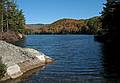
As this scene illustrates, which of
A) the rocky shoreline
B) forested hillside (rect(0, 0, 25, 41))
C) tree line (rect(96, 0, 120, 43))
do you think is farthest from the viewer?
forested hillside (rect(0, 0, 25, 41))

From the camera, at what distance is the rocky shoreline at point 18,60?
28.5 m

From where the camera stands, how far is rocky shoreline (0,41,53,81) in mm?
28469

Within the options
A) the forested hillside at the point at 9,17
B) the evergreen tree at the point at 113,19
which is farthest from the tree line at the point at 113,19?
the forested hillside at the point at 9,17

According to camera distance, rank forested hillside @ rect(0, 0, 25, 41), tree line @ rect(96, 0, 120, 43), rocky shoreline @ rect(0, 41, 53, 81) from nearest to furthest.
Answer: rocky shoreline @ rect(0, 41, 53, 81) → tree line @ rect(96, 0, 120, 43) → forested hillside @ rect(0, 0, 25, 41)

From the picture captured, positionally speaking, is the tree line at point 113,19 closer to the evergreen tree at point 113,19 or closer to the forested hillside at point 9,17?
the evergreen tree at point 113,19

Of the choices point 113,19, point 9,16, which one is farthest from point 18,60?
point 9,16

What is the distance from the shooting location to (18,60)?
32250mm

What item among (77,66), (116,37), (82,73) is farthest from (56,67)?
(116,37)

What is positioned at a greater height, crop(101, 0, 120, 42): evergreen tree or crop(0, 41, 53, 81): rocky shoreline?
crop(101, 0, 120, 42): evergreen tree

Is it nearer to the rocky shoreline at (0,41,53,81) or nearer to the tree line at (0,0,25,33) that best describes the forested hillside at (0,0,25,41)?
the tree line at (0,0,25,33)

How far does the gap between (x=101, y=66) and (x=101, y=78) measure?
24.9 feet

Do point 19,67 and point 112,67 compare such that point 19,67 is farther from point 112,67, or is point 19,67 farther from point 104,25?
point 104,25

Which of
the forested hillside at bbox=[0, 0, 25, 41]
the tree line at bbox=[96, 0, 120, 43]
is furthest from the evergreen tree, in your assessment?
the forested hillside at bbox=[0, 0, 25, 41]

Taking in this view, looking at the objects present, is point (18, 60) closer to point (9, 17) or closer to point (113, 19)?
point (113, 19)
